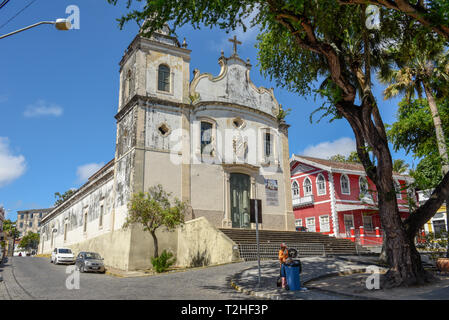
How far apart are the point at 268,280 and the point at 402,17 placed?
950 cm

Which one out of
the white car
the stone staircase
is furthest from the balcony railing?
the white car

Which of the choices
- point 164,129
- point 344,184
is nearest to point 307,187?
Result: point 344,184

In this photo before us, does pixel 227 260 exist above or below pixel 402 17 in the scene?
below

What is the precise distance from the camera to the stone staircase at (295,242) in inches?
774

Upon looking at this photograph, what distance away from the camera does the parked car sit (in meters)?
19.6

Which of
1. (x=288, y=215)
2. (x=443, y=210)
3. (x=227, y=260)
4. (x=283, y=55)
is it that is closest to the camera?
(x=283, y=55)

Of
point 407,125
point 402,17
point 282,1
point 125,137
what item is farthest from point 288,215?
point 282,1

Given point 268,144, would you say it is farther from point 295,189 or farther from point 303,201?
point 295,189

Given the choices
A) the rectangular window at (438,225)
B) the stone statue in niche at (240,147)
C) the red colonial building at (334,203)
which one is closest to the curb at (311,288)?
the stone statue in niche at (240,147)

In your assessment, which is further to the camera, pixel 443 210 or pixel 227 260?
pixel 443 210

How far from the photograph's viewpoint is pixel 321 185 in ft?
114

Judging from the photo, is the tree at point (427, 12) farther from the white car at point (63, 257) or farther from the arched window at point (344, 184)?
the arched window at point (344, 184)
